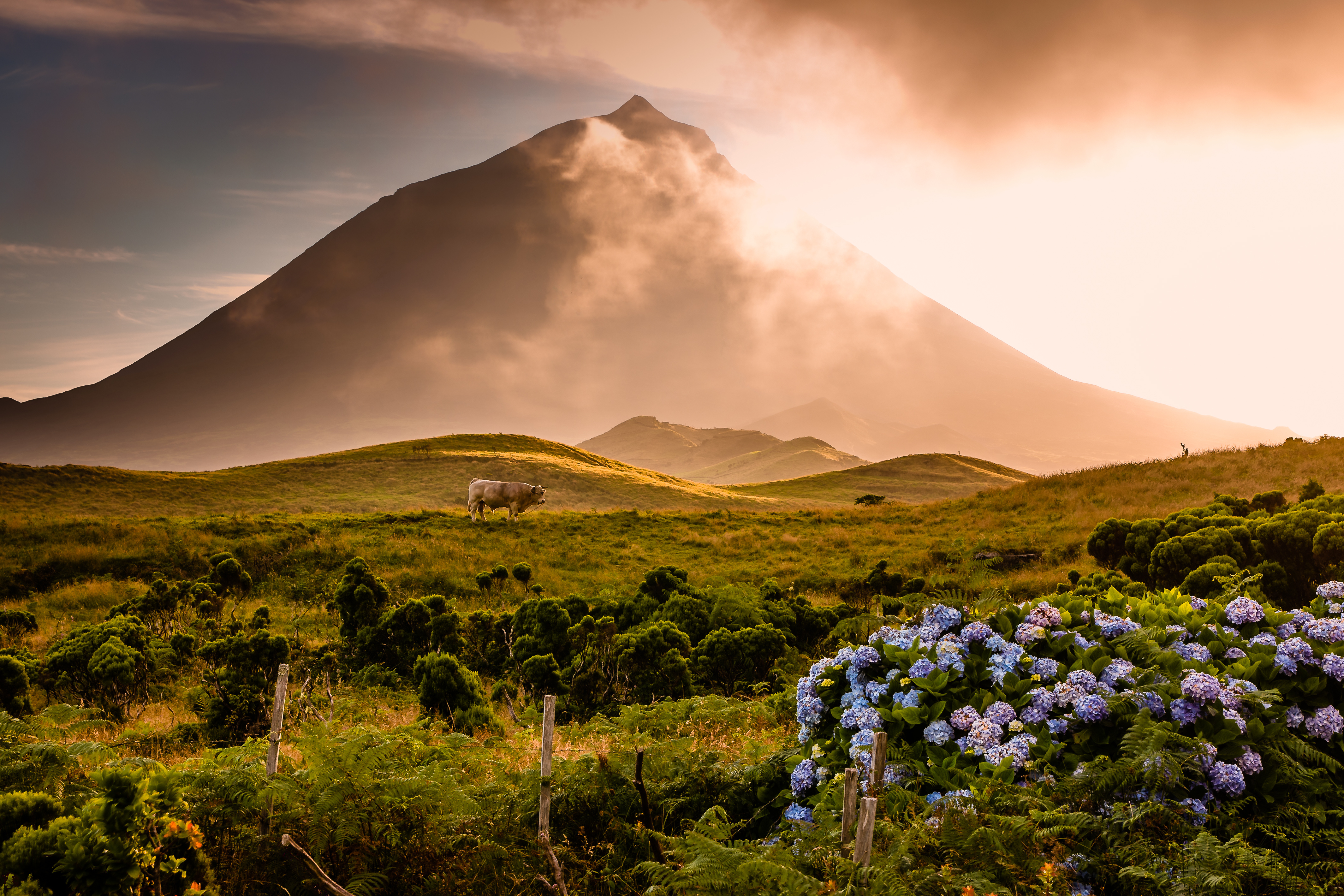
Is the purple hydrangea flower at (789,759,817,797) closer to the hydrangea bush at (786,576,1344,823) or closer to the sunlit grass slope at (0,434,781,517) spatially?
the hydrangea bush at (786,576,1344,823)

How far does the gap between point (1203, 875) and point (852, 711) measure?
210cm

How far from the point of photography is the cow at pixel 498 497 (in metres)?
31.4

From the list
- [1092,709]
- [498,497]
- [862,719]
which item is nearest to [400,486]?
[498,497]

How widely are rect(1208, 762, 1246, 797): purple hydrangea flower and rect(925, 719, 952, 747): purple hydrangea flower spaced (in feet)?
4.66

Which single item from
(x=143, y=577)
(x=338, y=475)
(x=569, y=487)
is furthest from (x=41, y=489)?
(x=569, y=487)

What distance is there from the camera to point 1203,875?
3.06m

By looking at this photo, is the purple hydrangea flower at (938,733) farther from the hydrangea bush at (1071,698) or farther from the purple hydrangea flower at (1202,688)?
the purple hydrangea flower at (1202,688)

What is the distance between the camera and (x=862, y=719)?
477 centimetres

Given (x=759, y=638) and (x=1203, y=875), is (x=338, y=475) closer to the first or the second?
(x=759, y=638)

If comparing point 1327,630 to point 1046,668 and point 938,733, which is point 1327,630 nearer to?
point 1046,668

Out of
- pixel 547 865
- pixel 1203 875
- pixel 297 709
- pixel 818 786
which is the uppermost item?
pixel 1203 875

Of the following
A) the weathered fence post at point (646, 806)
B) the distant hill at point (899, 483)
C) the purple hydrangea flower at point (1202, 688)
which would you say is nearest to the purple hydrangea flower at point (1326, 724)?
the purple hydrangea flower at point (1202, 688)

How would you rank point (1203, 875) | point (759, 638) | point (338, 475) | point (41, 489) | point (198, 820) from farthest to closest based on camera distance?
1. point (338, 475)
2. point (41, 489)
3. point (759, 638)
4. point (198, 820)
5. point (1203, 875)

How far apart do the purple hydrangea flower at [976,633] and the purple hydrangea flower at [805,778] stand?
1.49 m
